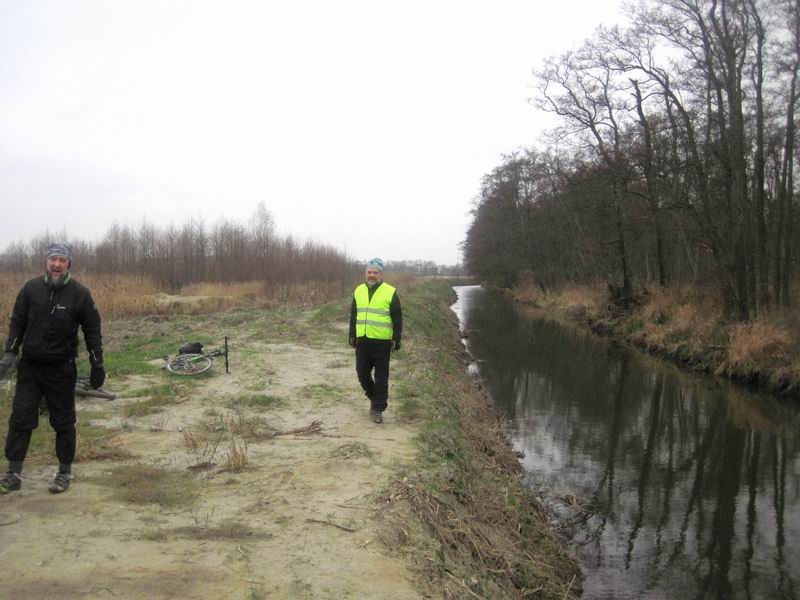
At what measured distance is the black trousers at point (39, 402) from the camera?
4684 millimetres

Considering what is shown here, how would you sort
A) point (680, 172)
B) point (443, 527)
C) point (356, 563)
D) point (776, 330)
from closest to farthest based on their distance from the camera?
point (356, 563), point (443, 527), point (776, 330), point (680, 172)

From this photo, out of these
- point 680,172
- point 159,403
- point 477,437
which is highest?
point 680,172

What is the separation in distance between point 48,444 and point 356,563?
12.5ft

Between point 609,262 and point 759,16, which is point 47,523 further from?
point 609,262

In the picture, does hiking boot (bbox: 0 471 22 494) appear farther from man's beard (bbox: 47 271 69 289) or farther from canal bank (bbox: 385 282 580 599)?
canal bank (bbox: 385 282 580 599)

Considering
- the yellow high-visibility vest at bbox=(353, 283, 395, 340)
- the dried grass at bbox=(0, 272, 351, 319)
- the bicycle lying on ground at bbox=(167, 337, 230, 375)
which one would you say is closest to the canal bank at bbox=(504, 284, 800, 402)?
the yellow high-visibility vest at bbox=(353, 283, 395, 340)

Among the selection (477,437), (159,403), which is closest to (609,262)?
(477,437)

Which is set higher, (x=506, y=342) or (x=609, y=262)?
(x=609, y=262)

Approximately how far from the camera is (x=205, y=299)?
2441cm

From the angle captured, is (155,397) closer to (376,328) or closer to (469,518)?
(376,328)

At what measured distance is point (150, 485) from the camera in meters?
4.89

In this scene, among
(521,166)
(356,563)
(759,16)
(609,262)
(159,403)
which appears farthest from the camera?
(521,166)

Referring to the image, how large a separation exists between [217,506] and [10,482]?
170 cm

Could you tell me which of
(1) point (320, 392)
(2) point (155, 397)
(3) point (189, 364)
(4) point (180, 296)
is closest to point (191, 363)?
(3) point (189, 364)
